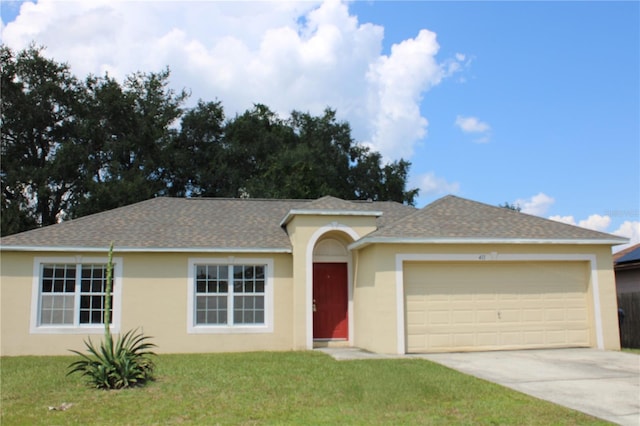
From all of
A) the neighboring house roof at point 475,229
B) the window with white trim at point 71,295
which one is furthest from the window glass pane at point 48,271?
the neighboring house roof at point 475,229

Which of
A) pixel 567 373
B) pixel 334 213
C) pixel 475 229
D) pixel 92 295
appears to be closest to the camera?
pixel 567 373

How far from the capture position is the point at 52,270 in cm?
1559

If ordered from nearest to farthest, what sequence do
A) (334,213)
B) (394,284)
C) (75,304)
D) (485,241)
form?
(394,284) < (485,241) < (75,304) < (334,213)

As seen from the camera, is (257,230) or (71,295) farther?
(257,230)

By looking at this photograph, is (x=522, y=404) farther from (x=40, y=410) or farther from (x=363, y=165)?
(x=363, y=165)

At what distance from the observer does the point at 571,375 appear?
414 inches

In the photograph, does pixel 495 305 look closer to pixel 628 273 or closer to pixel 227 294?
pixel 227 294

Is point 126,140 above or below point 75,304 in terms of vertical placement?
above

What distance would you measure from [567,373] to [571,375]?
24 centimetres

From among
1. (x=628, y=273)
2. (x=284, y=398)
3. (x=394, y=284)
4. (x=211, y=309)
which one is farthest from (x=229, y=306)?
(x=628, y=273)

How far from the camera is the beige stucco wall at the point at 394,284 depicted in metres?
14.0

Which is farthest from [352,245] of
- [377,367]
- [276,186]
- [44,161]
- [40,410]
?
[44,161]

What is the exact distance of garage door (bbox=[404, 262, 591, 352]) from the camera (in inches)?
561

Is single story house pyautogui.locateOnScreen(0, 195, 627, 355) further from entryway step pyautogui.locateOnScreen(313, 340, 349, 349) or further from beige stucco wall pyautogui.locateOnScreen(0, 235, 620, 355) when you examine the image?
entryway step pyautogui.locateOnScreen(313, 340, 349, 349)
